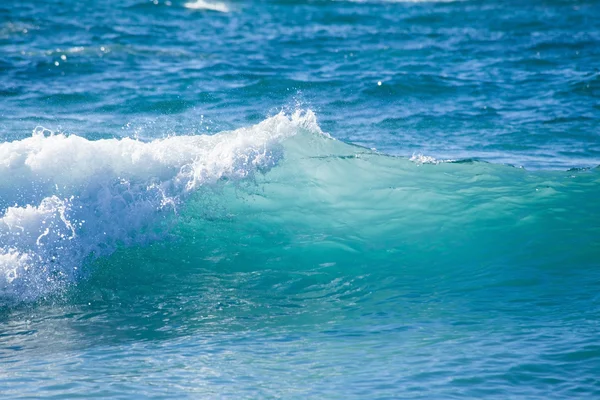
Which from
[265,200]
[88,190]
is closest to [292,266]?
[265,200]

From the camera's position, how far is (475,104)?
13297mm

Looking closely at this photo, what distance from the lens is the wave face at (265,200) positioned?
762 centimetres

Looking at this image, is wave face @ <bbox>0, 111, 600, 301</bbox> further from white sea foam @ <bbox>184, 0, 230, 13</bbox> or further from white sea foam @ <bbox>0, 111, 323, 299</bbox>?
white sea foam @ <bbox>184, 0, 230, 13</bbox>

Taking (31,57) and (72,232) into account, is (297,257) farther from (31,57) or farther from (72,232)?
(31,57)

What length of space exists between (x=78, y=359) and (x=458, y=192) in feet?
17.4

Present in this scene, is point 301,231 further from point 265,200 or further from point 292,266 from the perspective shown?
point 292,266

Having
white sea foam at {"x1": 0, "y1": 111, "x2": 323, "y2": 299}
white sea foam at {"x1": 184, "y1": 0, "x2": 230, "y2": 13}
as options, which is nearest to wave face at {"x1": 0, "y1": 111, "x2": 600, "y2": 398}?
white sea foam at {"x1": 0, "y1": 111, "x2": 323, "y2": 299}

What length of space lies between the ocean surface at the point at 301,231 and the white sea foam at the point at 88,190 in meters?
0.02

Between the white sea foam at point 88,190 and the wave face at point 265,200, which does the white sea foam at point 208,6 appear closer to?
the wave face at point 265,200

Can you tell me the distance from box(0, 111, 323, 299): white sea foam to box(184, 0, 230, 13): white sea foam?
16761 millimetres

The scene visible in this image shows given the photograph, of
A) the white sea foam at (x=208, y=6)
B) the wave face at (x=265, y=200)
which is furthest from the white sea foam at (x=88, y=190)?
the white sea foam at (x=208, y=6)

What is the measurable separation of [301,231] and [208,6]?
1829 cm

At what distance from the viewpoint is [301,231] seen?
Result: 848 centimetres

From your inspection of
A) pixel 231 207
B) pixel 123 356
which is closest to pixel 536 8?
pixel 231 207
